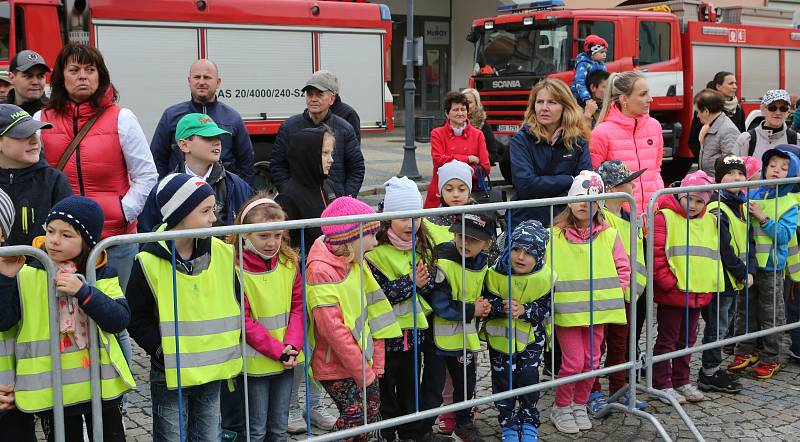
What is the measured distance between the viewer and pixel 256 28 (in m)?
12.9

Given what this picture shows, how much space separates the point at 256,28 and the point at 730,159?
850 centimetres

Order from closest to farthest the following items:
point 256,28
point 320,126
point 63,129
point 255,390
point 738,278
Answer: point 255,390
point 63,129
point 738,278
point 320,126
point 256,28

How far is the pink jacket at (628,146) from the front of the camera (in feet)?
19.9

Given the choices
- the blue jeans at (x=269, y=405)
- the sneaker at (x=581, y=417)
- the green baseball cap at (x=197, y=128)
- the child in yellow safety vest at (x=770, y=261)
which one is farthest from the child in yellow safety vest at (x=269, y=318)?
the child in yellow safety vest at (x=770, y=261)

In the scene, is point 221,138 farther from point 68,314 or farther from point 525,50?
point 525,50

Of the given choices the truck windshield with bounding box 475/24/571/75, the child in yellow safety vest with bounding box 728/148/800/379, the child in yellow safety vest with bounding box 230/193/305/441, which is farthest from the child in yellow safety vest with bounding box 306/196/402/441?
the truck windshield with bounding box 475/24/571/75

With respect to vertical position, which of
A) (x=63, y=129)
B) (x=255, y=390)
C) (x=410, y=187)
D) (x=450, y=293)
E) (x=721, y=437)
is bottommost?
(x=721, y=437)

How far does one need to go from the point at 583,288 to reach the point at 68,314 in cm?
263

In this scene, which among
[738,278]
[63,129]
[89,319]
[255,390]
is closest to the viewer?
A: [89,319]

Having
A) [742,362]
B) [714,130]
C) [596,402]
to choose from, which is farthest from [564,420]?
[714,130]

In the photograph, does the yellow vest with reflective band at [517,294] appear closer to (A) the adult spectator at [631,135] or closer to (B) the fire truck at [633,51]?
(A) the adult spectator at [631,135]

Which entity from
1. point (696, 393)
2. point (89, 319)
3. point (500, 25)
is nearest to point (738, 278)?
point (696, 393)

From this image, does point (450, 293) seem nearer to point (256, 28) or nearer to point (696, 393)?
point (696, 393)

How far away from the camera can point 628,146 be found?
239 inches
